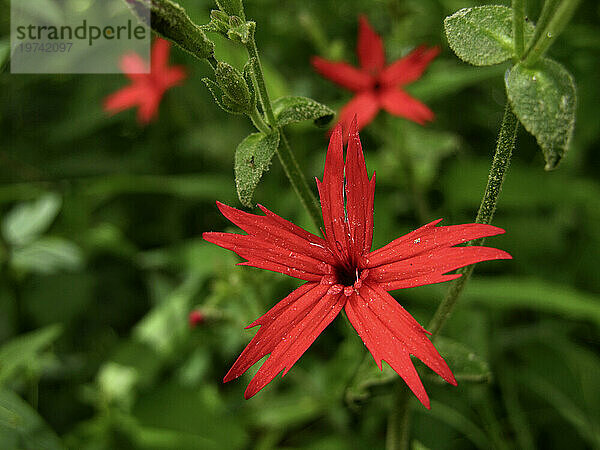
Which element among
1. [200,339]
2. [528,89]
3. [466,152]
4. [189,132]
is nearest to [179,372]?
[200,339]

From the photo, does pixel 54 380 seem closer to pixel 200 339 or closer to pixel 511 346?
pixel 200 339

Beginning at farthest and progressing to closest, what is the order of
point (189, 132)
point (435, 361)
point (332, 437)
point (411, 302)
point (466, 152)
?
1. point (189, 132)
2. point (466, 152)
3. point (411, 302)
4. point (332, 437)
5. point (435, 361)

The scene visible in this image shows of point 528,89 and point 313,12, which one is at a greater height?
point 313,12

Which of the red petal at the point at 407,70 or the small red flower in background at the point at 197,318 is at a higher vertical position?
the red petal at the point at 407,70

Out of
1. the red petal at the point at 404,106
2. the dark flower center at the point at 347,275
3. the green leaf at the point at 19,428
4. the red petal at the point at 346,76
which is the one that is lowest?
the green leaf at the point at 19,428

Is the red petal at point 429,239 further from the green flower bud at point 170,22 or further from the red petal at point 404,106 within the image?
the red petal at point 404,106

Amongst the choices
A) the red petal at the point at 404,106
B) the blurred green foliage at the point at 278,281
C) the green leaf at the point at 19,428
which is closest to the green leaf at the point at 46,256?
the blurred green foliage at the point at 278,281

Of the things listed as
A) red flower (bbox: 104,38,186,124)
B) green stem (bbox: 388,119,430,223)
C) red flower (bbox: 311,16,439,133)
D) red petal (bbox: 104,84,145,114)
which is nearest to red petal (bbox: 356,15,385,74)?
red flower (bbox: 311,16,439,133)

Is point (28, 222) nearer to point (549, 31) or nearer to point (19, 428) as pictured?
point (19, 428)
